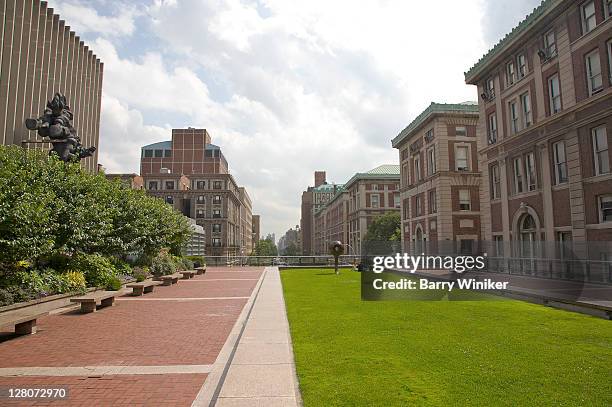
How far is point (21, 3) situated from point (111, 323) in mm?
38803

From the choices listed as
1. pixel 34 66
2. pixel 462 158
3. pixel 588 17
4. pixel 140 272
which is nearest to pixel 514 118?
pixel 588 17

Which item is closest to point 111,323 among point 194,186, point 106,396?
point 106,396

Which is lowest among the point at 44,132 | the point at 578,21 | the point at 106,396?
the point at 106,396

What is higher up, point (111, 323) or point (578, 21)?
point (578, 21)

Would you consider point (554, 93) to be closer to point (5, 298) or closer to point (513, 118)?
point (513, 118)

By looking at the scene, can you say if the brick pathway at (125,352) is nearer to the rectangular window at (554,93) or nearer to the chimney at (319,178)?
the rectangular window at (554,93)

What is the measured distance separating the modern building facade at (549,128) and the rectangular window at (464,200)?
28.4 feet

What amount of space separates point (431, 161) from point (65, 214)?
36.9m

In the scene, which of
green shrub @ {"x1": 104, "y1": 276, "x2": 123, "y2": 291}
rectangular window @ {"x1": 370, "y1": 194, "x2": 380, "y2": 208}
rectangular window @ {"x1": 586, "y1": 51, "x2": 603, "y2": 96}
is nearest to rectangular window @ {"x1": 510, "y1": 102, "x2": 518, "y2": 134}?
rectangular window @ {"x1": 586, "y1": 51, "x2": 603, "y2": 96}

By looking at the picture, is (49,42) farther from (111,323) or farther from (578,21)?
(578,21)

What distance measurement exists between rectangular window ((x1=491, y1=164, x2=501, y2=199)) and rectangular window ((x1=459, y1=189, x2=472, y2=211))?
377 inches

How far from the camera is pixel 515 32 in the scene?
2919cm

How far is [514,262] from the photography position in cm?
2617

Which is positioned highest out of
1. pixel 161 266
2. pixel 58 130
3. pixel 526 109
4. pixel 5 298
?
pixel 526 109
